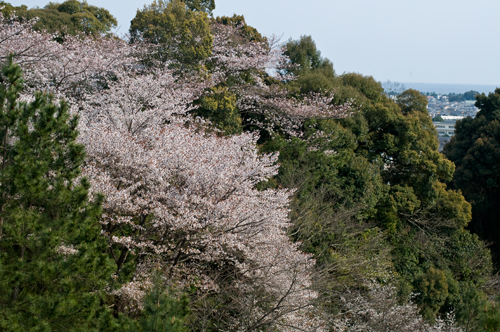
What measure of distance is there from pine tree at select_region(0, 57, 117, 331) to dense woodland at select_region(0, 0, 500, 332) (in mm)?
19

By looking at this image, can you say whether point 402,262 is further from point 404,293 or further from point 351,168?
point 351,168

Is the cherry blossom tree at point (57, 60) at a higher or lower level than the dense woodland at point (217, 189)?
higher

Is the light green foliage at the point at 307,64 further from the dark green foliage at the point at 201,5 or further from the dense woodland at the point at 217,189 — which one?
the dark green foliage at the point at 201,5

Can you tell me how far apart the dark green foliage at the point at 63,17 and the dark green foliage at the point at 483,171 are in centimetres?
1674

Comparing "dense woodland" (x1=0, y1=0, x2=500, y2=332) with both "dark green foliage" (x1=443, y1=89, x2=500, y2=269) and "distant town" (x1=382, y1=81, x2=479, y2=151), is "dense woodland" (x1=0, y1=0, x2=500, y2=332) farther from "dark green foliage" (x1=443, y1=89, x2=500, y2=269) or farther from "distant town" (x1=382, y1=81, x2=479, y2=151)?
"distant town" (x1=382, y1=81, x2=479, y2=151)

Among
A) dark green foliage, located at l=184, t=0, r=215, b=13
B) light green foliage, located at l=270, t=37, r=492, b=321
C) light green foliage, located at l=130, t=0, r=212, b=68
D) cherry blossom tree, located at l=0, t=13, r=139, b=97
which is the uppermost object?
dark green foliage, located at l=184, t=0, r=215, b=13

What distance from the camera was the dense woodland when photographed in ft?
12.5

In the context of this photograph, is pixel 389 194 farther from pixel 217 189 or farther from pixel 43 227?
pixel 43 227

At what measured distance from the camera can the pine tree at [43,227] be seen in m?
3.60

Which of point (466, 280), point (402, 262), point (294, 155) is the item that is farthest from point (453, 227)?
point (294, 155)

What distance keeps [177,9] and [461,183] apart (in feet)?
48.9

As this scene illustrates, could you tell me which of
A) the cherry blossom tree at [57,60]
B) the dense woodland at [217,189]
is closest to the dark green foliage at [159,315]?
the dense woodland at [217,189]

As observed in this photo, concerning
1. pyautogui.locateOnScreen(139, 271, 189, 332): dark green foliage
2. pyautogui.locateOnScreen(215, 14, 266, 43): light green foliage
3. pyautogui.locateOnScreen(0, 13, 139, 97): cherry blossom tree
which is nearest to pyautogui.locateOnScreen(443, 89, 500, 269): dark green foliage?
pyautogui.locateOnScreen(215, 14, 266, 43): light green foliage

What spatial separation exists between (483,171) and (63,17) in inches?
716
